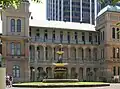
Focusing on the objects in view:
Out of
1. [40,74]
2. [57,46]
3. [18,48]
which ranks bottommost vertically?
[40,74]

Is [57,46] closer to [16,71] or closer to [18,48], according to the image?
[18,48]

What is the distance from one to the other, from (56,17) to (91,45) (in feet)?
264

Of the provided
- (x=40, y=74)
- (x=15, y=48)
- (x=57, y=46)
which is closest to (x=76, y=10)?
(x=57, y=46)

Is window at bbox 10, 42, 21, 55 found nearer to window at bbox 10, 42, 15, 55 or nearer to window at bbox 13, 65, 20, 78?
window at bbox 10, 42, 15, 55

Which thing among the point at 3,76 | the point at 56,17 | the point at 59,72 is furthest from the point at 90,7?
the point at 3,76

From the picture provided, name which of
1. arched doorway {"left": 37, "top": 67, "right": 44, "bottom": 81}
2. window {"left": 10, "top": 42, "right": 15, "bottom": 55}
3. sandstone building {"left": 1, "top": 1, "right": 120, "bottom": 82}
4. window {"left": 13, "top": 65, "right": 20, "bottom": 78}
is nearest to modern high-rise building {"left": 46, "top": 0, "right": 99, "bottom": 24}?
sandstone building {"left": 1, "top": 1, "right": 120, "bottom": 82}

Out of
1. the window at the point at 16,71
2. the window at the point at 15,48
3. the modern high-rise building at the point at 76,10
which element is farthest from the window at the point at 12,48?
the modern high-rise building at the point at 76,10

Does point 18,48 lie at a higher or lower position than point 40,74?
higher

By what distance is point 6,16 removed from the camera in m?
62.8

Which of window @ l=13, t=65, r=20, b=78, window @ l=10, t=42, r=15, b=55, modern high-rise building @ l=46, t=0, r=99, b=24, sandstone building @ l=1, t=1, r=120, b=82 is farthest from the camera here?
modern high-rise building @ l=46, t=0, r=99, b=24

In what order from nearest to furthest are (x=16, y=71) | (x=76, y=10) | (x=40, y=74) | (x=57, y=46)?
(x=16, y=71), (x=40, y=74), (x=57, y=46), (x=76, y=10)

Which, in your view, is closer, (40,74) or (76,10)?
(40,74)

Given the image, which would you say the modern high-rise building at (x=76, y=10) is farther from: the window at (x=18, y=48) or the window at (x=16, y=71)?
the window at (x=16, y=71)

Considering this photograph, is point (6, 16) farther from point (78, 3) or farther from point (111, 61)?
point (78, 3)
